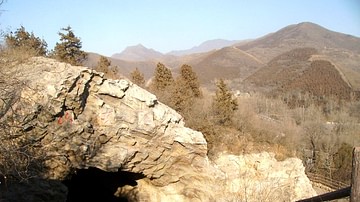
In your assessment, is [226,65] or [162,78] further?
[226,65]

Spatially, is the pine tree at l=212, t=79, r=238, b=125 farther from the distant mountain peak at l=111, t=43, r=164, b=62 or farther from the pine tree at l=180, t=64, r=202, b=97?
the distant mountain peak at l=111, t=43, r=164, b=62

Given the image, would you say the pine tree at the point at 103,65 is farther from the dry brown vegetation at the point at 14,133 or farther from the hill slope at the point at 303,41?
the hill slope at the point at 303,41

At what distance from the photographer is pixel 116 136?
11055 millimetres

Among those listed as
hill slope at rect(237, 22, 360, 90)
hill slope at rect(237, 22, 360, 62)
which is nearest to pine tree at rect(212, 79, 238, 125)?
hill slope at rect(237, 22, 360, 90)

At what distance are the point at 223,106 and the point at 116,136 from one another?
8.98 m

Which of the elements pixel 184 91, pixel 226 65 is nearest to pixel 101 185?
pixel 184 91

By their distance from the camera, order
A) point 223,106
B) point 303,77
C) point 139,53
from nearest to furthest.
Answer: point 223,106 < point 303,77 < point 139,53

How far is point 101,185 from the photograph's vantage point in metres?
13.7

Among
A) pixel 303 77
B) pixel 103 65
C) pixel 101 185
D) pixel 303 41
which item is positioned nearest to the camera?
pixel 101 185

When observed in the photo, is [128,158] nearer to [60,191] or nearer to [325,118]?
[60,191]

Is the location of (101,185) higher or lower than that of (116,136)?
lower

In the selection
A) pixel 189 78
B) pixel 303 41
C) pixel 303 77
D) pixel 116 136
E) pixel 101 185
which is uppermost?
pixel 303 41

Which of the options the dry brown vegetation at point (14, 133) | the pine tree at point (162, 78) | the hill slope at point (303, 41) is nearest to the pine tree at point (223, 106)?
the pine tree at point (162, 78)

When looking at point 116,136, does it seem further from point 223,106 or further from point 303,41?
point 303,41
